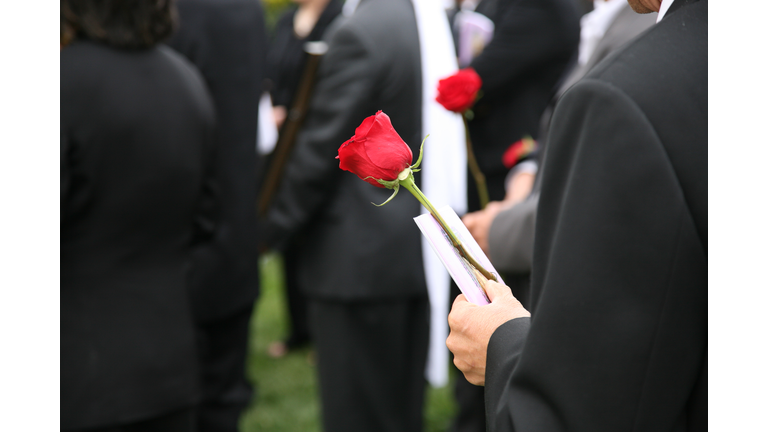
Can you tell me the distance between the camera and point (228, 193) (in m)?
3.12

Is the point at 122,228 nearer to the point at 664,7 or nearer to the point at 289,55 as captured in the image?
the point at 664,7

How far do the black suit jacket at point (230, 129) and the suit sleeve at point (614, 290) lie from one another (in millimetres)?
2322

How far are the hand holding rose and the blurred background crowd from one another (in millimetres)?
559

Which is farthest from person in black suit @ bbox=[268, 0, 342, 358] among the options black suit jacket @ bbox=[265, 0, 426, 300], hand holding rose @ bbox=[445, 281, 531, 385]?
hand holding rose @ bbox=[445, 281, 531, 385]

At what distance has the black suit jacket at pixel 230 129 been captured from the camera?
9.73 ft

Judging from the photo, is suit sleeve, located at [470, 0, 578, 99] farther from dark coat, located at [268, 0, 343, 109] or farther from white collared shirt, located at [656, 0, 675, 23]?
white collared shirt, located at [656, 0, 675, 23]

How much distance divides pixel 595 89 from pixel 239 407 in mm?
2925

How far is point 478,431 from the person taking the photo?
2971 millimetres

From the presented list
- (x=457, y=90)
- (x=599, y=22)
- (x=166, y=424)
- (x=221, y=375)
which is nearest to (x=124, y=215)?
(x=166, y=424)

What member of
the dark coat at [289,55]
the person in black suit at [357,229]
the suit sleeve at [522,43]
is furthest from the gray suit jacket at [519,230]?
the dark coat at [289,55]

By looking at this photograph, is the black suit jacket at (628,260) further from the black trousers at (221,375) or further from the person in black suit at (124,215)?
the black trousers at (221,375)

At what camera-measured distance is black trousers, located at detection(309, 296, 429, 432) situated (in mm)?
2590

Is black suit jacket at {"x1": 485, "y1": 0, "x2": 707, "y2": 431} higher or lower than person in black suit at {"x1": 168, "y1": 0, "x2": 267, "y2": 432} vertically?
higher

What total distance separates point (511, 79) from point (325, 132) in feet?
3.07
